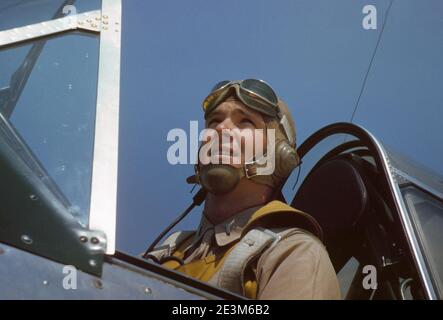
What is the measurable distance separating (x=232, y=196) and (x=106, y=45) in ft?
4.04

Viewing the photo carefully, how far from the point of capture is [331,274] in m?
2.16

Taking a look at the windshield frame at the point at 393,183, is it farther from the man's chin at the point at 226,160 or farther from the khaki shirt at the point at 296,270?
the man's chin at the point at 226,160

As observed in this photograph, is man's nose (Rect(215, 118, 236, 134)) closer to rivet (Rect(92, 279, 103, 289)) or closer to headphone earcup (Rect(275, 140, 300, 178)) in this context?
headphone earcup (Rect(275, 140, 300, 178))

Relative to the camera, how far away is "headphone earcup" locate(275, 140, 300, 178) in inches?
118

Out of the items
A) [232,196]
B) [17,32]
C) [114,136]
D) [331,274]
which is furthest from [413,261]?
[17,32]

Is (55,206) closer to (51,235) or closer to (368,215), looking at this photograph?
(51,235)

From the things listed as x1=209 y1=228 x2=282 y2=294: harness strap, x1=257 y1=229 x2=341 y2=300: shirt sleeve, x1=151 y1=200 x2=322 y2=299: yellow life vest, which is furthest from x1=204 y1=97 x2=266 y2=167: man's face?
x1=257 y1=229 x2=341 y2=300: shirt sleeve

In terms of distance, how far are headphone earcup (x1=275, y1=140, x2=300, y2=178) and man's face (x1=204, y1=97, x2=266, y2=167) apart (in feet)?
0.32

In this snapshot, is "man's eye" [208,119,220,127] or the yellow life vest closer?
the yellow life vest

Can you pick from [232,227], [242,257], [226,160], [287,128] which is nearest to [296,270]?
[242,257]

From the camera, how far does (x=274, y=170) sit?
299 centimetres

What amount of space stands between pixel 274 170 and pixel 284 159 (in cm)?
8

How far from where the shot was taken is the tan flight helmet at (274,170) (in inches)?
108

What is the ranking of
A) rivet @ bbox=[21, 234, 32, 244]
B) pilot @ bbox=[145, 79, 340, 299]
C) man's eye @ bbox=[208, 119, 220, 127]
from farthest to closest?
man's eye @ bbox=[208, 119, 220, 127]
pilot @ bbox=[145, 79, 340, 299]
rivet @ bbox=[21, 234, 32, 244]
